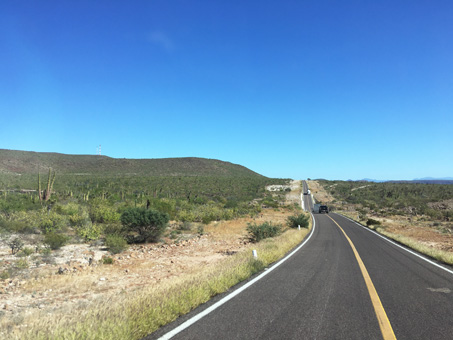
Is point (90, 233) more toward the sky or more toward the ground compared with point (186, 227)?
more toward the sky

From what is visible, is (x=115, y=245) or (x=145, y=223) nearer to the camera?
(x=115, y=245)

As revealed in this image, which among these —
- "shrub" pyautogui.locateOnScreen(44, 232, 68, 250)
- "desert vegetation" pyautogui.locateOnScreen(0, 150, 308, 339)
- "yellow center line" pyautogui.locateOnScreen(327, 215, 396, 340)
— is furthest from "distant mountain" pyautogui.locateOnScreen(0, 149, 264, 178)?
"yellow center line" pyautogui.locateOnScreen(327, 215, 396, 340)

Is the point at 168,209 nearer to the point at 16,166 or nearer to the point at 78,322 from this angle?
the point at 78,322

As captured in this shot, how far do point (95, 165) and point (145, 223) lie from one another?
296 feet

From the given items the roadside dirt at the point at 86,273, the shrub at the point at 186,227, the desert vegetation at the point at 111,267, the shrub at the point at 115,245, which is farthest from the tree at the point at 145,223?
the shrub at the point at 186,227

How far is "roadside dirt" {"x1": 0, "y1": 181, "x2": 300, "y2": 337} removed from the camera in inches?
277

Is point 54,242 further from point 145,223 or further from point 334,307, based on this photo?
point 334,307

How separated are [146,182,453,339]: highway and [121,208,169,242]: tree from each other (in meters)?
11.3

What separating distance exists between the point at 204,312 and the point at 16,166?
96903 millimetres

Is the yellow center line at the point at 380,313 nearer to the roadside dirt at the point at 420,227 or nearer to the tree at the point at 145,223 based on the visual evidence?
the roadside dirt at the point at 420,227

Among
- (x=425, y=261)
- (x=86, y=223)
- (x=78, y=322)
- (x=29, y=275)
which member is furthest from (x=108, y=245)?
(x=425, y=261)

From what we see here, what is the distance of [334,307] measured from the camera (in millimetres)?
5309

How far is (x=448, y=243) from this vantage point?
1789 cm

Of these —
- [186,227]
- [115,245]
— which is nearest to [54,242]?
[115,245]
